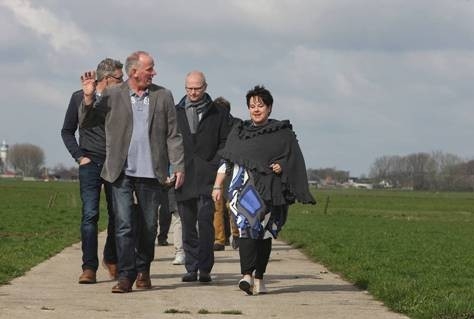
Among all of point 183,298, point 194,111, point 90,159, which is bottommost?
point 183,298

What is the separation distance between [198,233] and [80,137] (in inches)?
61.4

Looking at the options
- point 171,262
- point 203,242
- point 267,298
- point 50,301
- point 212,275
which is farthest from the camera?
point 171,262

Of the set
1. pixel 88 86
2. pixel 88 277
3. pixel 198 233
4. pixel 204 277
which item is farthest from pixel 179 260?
pixel 88 86

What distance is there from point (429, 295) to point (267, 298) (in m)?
1.38

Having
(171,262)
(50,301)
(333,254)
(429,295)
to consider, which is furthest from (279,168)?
(333,254)

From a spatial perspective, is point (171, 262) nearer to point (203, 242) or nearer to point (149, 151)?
point (203, 242)

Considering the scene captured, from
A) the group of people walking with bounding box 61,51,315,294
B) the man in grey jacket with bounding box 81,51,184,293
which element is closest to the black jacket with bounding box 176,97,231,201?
the group of people walking with bounding box 61,51,315,294

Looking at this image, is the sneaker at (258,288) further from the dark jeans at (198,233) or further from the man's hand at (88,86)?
the man's hand at (88,86)

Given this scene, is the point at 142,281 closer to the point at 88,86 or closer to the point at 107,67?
the point at 88,86

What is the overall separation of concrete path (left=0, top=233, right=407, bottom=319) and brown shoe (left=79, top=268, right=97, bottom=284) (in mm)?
79

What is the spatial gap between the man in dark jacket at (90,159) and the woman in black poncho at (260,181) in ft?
3.76

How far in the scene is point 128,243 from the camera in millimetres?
8375

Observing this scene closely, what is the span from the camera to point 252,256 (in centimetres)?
838

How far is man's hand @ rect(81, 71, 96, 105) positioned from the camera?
8.13 meters
